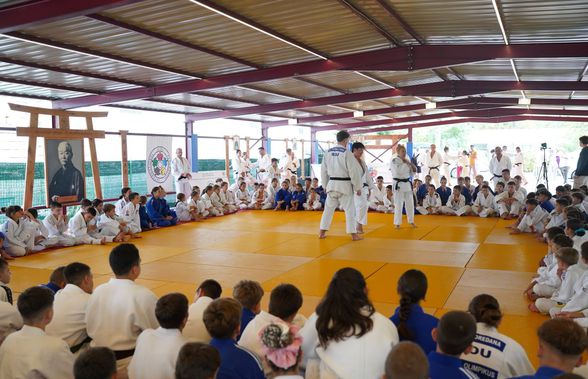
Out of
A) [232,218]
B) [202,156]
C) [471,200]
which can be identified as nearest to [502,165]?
[471,200]

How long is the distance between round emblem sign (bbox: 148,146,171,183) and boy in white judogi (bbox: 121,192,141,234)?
2893mm

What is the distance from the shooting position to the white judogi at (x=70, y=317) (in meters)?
3.55

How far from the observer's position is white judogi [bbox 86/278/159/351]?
3408mm

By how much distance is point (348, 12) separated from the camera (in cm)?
810

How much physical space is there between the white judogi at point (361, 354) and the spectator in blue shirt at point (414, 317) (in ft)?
1.22

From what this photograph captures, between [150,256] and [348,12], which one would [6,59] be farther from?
[348,12]

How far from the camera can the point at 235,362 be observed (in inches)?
104

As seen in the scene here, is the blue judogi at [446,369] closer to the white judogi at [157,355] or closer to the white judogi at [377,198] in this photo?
the white judogi at [157,355]

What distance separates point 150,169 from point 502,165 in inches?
383

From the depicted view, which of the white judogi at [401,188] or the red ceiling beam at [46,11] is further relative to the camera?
the white judogi at [401,188]

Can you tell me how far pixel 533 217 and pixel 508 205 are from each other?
106 inches

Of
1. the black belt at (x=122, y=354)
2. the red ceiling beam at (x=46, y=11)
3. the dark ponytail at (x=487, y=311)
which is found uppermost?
the red ceiling beam at (x=46, y=11)

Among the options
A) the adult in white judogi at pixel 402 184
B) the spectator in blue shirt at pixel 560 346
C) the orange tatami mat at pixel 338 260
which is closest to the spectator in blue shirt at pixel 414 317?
the spectator in blue shirt at pixel 560 346

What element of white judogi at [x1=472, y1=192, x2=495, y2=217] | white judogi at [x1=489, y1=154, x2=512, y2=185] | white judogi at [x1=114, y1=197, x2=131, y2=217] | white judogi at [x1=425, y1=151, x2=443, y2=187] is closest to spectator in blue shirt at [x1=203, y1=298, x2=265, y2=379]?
white judogi at [x1=114, y1=197, x2=131, y2=217]
